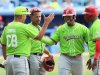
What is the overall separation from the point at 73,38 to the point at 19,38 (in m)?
1.39

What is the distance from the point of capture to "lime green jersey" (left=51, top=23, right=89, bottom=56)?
1131 centimetres

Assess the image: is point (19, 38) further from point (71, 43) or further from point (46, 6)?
point (46, 6)

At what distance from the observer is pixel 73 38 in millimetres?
11328

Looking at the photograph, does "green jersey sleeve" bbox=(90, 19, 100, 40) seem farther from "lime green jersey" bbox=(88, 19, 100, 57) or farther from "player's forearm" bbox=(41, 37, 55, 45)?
"player's forearm" bbox=(41, 37, 55, 45)

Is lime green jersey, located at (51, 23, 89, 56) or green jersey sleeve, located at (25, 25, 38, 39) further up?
green jersey sleeve, located at (25, 25, 38, 39)

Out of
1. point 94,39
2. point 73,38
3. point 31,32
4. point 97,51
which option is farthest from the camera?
point 73,38

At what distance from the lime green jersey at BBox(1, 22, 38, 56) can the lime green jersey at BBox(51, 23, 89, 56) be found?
3.47 feet

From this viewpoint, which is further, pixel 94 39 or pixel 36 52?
pixel 36 52

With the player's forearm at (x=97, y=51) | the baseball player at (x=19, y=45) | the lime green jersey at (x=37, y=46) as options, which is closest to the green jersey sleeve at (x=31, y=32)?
the baseball player at (x=19, y=45)

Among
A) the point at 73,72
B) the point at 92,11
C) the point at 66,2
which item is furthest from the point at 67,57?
the point at 66,2

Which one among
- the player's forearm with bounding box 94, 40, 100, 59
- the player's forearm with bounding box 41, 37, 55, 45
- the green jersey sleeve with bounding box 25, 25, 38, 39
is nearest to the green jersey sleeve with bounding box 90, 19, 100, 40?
the player's forearm with bounding box 94, 40, 100, 59

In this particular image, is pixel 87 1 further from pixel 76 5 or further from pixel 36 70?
pixel 36 70

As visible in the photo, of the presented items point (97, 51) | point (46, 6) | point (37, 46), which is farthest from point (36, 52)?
point (46, 6)

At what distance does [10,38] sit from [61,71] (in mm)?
1429
